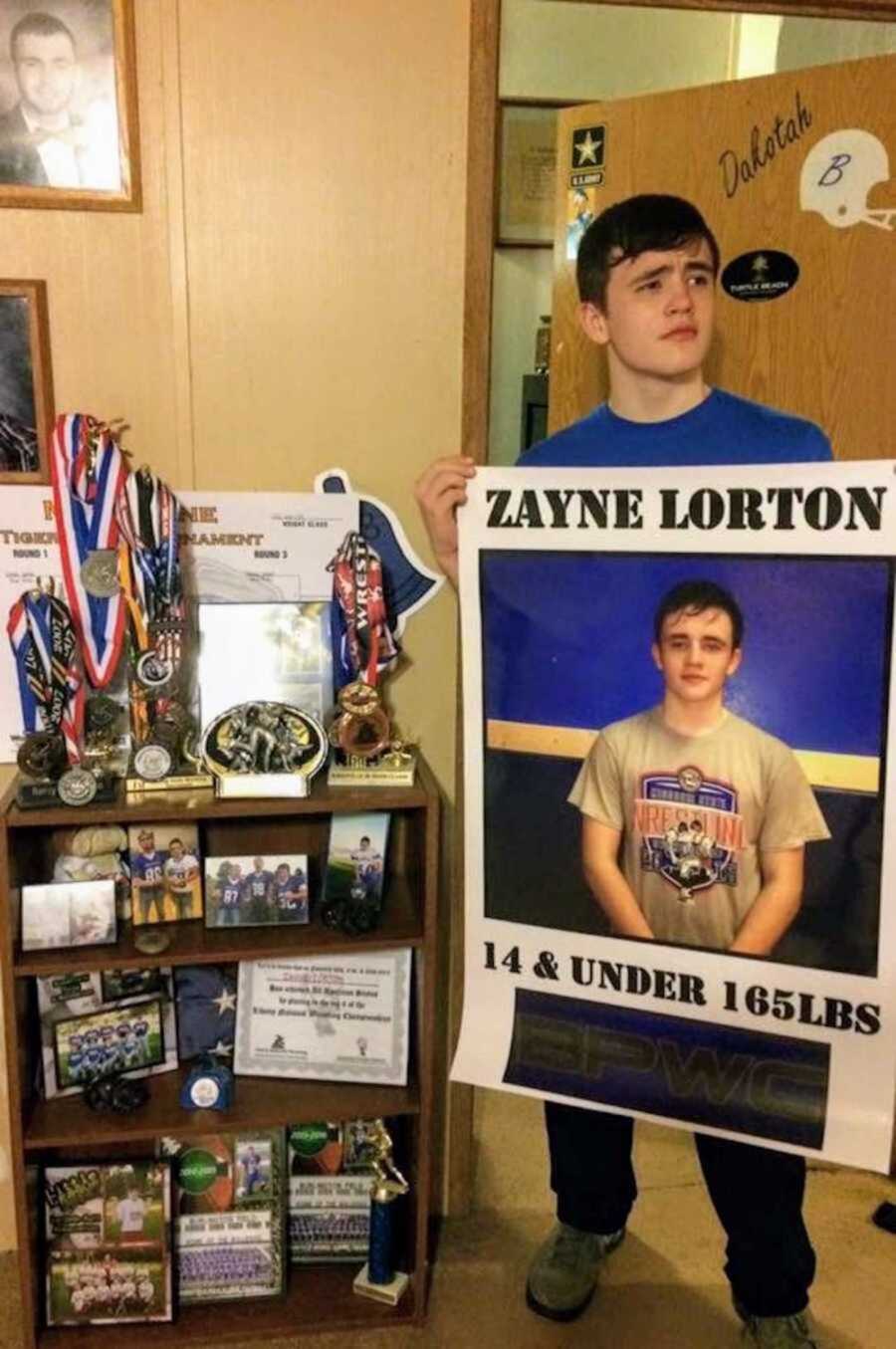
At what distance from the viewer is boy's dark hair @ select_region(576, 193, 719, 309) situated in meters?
1.33

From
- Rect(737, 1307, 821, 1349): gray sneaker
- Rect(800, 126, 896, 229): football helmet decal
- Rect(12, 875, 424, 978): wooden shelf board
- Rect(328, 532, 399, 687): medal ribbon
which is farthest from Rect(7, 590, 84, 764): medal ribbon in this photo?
Rect(737, 1307, 821, 1349): gray sneaker

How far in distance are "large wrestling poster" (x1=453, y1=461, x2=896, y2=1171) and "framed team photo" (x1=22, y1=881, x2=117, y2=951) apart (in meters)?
0.51

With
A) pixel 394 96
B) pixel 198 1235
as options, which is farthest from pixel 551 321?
pixel 198 1235

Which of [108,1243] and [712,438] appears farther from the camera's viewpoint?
[108,1243]

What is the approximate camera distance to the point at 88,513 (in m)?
1.47

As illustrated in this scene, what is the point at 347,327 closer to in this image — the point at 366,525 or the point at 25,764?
the point at 366,525

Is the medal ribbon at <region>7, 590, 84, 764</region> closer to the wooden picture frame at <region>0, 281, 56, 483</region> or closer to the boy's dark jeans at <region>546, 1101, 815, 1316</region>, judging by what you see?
the wooden picture frame at <region>0, 281, 56, 483</region>

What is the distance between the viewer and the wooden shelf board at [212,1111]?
1.48 m

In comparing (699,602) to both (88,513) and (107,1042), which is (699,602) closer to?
(88,513)

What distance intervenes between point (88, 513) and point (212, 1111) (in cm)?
87

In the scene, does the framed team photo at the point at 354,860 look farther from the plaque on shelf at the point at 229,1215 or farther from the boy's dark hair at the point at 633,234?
the boy's dark hair at the point at 633,234

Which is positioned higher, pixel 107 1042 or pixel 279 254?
pixel 279 254

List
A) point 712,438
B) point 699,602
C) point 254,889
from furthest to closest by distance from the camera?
point 254,889 → point 712,438 → point 699,602

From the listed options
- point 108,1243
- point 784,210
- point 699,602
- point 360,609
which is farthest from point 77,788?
point 784,210
